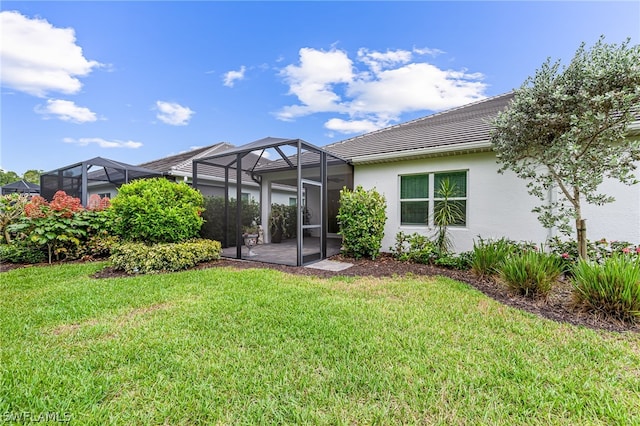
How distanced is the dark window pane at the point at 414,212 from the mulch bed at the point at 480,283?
130 centimetres

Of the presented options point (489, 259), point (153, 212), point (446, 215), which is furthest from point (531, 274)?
point (153, 212)

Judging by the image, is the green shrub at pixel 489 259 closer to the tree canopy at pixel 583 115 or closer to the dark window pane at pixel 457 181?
the tree canopy at pixel 583 115

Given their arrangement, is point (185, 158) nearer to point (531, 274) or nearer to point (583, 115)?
point (531, 274)

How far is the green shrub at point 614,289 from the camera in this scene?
11.3 feet

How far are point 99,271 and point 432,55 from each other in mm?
12719

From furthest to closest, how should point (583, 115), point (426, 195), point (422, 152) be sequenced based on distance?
point (426, 195) < point (422, 152) < point (583, 115)

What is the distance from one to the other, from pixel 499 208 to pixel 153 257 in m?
8.92

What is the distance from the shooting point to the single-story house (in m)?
5.68

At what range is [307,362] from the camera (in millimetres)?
2520

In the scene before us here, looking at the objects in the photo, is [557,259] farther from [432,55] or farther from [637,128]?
[432,55]

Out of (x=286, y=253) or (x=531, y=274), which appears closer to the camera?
(x=531, y=274)

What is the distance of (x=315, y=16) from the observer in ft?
29.0

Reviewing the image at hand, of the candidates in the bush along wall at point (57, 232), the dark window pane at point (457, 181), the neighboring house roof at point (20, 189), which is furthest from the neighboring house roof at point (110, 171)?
the dark window pane at point (457, 181)

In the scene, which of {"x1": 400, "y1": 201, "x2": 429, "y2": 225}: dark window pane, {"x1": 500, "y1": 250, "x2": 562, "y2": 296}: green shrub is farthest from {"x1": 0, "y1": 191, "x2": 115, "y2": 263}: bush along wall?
{"x1": 500, "y1": 250, "x2": 562, "y2": 296}: green shrub
